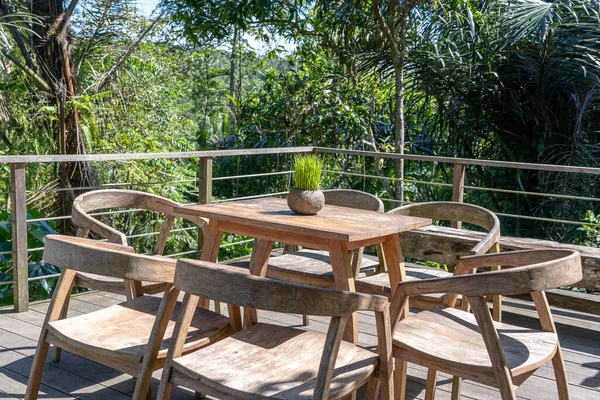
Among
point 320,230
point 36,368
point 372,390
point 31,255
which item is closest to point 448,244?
point 320,230

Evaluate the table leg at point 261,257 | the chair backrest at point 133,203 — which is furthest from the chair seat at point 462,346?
the chair backrest at point 133,203

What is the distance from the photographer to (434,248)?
3590 millimetres

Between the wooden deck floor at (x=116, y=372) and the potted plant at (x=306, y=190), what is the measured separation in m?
0.89

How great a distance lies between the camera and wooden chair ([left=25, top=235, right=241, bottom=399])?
75.0 inches

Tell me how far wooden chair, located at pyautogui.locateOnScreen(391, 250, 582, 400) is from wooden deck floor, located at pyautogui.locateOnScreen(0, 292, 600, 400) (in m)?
0.48

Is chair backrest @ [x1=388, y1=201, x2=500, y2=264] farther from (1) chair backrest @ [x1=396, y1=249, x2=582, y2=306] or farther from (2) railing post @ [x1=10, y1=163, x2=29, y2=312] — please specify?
(2) railing post @ [x1=10, y1=163, x2=29, y2=312]

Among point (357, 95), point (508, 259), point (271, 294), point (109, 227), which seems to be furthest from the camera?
point (357, 95)

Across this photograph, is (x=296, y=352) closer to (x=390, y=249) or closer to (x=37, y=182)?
(x=390, y=249)

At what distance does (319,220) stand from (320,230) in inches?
10.9

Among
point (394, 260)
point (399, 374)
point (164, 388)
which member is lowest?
point (399, 374)

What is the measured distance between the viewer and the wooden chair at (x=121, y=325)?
1.90 m

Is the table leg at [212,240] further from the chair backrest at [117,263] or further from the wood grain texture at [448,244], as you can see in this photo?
the wood grain texture at [448,244]

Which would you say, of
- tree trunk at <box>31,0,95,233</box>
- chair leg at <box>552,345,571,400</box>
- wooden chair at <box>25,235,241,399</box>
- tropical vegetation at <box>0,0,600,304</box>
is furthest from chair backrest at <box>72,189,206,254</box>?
tree trunk at <box>31,0,95,233</box>

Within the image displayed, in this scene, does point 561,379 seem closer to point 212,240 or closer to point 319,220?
point 319,220
